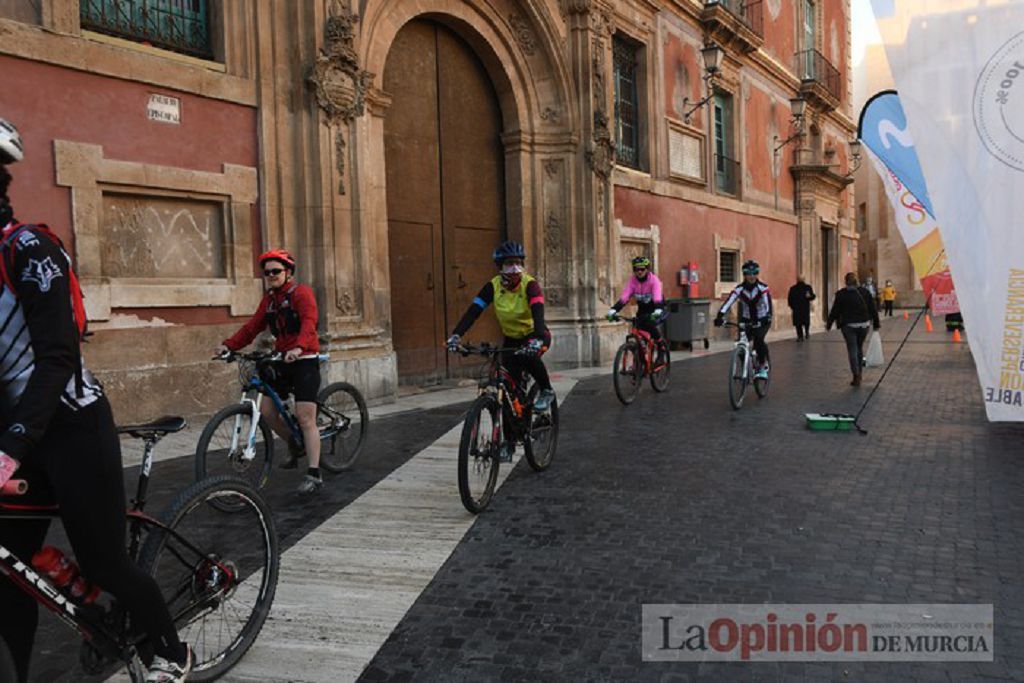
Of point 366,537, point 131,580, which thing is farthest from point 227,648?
point 366,537

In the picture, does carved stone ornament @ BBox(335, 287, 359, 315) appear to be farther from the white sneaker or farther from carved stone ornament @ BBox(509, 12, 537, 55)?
the white sneaker

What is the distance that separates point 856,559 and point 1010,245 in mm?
3040

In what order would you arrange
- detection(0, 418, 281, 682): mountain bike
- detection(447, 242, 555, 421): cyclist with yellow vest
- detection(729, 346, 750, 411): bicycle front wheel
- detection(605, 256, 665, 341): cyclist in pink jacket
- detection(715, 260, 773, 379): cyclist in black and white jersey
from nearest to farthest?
detection(0, 418, 281, 682): mountain bike < detection(447, 242, 555, 421): cyclist with yellow vest < detection(729, 346, 750, 411): bicycle front wheel < detection(715, 260, 773, 379): cyclist in black and white jersey < detection(605, 256, 665, 341): cyclist in pink jacket

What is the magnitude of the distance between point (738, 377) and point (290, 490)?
5520 mm

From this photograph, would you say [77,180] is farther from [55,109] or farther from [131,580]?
[131,580]

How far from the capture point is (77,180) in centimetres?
730

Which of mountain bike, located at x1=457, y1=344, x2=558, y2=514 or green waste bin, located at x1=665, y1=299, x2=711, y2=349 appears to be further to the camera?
green waste bin, located at x1=665, y1=299, x2=711, y2=349

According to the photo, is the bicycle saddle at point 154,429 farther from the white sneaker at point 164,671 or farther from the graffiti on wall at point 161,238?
the graffiti on wall at point 161,238

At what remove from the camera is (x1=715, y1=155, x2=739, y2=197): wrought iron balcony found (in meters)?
21.7

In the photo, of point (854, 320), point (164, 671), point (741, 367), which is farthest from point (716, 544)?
point (854, 320)

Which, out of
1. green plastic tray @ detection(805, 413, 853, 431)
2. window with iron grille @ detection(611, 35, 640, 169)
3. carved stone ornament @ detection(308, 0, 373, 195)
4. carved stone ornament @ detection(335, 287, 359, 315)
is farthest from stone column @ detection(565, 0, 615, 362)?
green plastic tray @ detection(805, 413, 853, 431)

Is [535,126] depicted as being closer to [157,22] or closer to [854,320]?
[854,320]

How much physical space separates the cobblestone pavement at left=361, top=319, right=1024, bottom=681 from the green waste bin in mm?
9935

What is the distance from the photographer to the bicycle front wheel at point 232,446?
4805mm
